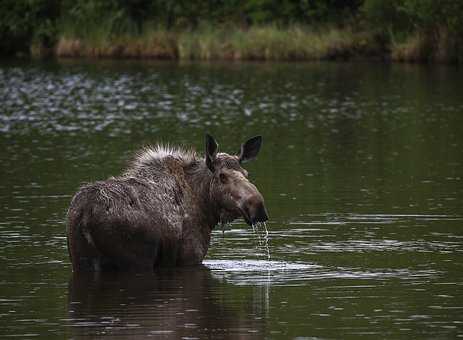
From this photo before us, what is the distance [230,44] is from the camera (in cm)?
7412

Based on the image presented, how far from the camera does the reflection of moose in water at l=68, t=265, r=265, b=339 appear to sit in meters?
13.1

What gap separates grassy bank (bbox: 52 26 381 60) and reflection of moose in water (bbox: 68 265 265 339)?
5613 cm

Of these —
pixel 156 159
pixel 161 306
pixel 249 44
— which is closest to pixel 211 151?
pixel 156 159

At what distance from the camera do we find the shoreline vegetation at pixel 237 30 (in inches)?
2584

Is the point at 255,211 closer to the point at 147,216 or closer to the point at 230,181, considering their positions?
the point at 230,181

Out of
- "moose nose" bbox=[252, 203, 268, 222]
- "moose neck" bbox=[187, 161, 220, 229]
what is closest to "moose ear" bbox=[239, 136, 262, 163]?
"moose neck" bbox=[187, 161, 220, 229]

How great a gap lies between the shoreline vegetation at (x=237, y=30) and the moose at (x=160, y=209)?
155ft

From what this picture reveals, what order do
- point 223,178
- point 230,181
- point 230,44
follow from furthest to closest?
point 230,44 → point 223,178 → point 230,181

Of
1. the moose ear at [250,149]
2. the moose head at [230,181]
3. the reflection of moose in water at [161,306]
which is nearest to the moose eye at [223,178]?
the moose head at [230,181]

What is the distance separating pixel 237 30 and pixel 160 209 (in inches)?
2348

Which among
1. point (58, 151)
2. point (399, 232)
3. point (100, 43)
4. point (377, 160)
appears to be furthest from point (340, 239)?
point (100, 43)

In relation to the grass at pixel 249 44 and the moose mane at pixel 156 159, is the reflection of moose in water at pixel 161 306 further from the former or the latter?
the grass at pixel 249 44

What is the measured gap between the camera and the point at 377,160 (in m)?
29.0

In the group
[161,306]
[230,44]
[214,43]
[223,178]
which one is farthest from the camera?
[214,43]
